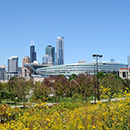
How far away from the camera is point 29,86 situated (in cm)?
2902

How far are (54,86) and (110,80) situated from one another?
8814 mm

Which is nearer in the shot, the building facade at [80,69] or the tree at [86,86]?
the tree at [86,86]

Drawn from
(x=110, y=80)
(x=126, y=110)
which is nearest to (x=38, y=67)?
(x=110, y=80)

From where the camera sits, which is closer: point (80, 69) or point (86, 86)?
point (86, 86)

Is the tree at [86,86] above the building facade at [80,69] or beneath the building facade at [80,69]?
beneath

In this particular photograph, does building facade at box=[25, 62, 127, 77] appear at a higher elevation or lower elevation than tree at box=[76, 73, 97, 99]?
higher

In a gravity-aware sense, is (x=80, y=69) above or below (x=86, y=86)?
above

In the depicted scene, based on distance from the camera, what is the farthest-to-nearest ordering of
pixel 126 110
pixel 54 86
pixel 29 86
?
pixel 54 86
pixel 29 86
pixel 126 110

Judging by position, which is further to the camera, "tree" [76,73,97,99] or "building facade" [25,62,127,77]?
"building facade" [25,62,127,77]

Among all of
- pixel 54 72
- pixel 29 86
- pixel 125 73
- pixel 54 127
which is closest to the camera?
pixel 54 127

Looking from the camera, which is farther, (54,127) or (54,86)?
(54,86)

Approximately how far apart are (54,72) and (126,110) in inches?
6608

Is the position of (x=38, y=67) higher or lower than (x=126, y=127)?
higher

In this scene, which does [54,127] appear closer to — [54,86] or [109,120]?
[109,120]
